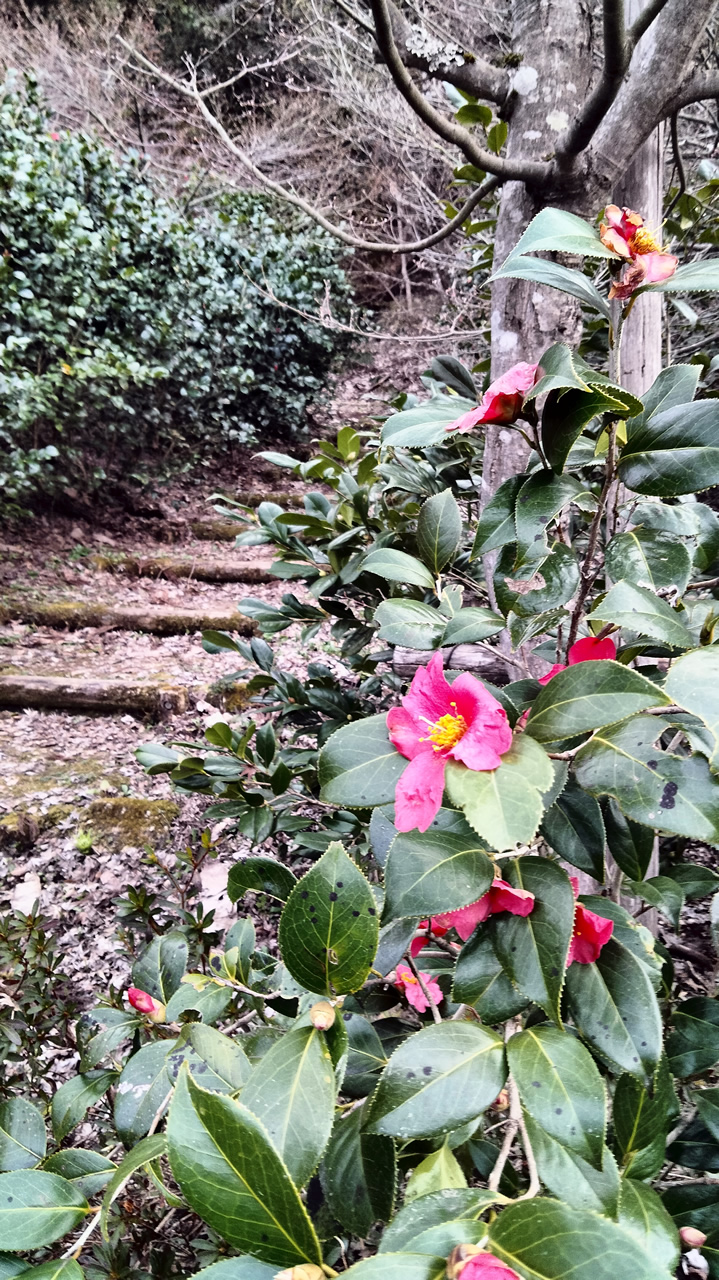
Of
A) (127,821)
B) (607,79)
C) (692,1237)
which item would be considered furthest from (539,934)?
(127,821)

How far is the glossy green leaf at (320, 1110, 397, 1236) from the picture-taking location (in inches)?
18.1

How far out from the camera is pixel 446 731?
0.45 metres

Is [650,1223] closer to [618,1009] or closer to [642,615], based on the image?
[618,1009]

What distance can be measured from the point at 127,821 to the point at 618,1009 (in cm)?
181

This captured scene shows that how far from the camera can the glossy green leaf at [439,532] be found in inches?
29.9

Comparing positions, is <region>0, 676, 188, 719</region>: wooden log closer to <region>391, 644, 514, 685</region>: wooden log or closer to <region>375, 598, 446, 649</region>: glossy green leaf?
<region>391, 644, 514, 685</region>: wooden log

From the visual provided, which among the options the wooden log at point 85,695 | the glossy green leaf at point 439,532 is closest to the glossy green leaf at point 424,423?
the glossy green leaf at point 439,532

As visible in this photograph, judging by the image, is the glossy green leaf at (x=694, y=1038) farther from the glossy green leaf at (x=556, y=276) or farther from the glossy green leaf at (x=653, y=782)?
the glossy green leaf at (x=556, y=276)

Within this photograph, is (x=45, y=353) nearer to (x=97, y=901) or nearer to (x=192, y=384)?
(x=192, y=384)

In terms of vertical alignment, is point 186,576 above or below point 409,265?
below

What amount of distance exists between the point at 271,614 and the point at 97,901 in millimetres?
1095

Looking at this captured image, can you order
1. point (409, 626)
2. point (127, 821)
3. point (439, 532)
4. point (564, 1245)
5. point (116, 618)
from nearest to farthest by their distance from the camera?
point (564, 1245) < point (409, 626) < point (439, 532) < point (127, 821) < point (116, 618)

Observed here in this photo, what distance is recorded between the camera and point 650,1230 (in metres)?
0.46

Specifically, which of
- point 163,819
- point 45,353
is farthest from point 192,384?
point 163,819
